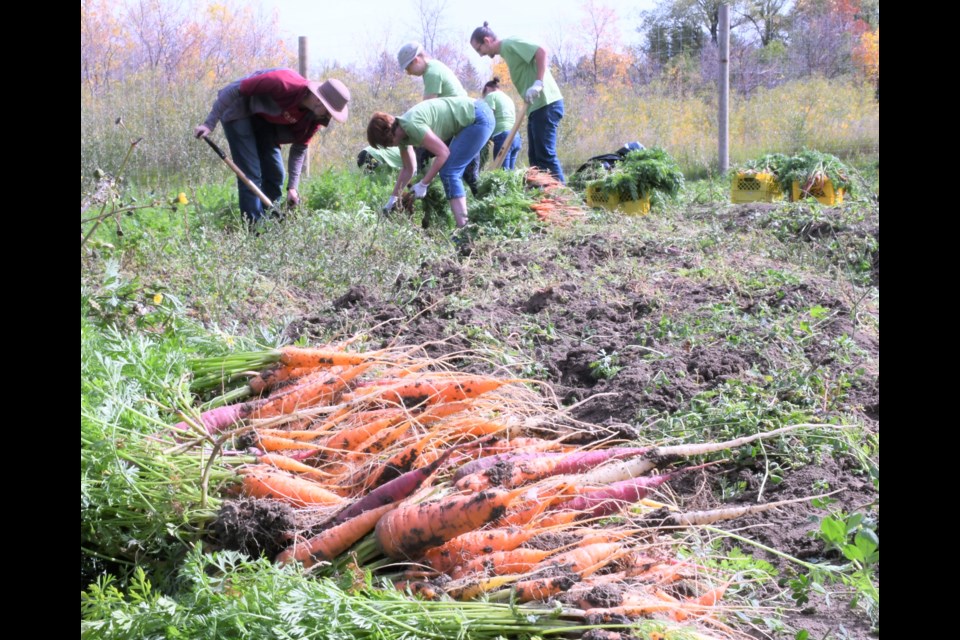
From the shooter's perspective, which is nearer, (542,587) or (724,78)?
(542,587)

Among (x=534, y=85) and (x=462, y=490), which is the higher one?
(x=534, y=85)

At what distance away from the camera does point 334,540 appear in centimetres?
252

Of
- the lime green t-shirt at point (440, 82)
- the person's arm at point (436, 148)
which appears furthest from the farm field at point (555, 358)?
the lime green t-shirt at point (440, 82)

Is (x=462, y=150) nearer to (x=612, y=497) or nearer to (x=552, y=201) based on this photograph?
(x=552, y=201)

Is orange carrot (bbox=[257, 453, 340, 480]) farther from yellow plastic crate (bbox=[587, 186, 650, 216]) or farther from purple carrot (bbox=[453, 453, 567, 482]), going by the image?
yellow plastic crate (bbox=[587, 186, 650, 216])

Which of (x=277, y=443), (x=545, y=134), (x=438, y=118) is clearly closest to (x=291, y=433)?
(x=277, y=443)

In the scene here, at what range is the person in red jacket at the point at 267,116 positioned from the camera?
288 inches

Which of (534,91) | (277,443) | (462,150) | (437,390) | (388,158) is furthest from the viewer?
(388,158)

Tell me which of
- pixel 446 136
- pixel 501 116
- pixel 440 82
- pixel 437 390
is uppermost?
pixel 440 82

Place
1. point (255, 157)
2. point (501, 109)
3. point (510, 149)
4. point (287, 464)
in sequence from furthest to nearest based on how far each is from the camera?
point (510, 149), point (501, 109), point (255, 157), point (287, 464)

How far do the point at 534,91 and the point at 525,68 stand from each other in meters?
0.49

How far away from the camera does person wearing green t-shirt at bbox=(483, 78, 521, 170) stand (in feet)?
33.1
